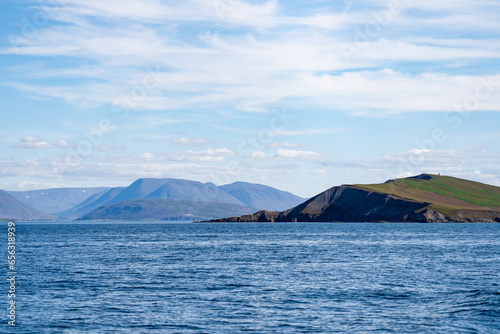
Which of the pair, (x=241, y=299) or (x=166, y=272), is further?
(x=166, y=272)

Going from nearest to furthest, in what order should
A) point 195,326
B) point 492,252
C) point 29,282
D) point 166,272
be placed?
point 195,326 → point 29,282 → point 166,272 → point 492,252

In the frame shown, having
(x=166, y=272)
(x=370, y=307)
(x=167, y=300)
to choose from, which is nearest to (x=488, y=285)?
(x=370, y=307)

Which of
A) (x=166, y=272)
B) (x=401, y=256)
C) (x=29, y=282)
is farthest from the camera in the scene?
(x=401, y=256)

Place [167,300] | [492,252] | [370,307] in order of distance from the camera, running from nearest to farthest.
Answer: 1. [370,307]
2. [167,300]
3. [492,252]

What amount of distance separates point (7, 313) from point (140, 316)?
33.4ft

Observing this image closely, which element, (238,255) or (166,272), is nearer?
(166,272)

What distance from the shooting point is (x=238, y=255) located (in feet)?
293

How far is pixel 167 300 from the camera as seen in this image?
45188 millimetres

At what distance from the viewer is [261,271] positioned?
212ft

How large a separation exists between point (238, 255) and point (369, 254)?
21.9 m

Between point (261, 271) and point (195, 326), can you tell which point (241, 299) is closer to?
point (195, 326)

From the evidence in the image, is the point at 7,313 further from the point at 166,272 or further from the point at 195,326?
the point at 166,272

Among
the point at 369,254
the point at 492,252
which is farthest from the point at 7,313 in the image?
the point at 492,252

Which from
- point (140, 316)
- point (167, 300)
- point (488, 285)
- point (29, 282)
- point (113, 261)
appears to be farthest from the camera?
point (113, 261)
